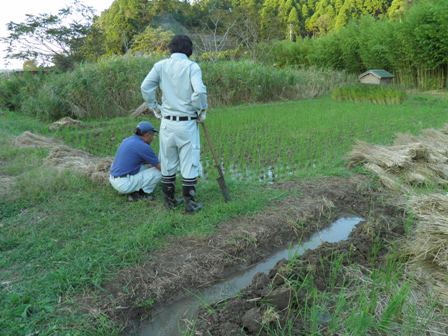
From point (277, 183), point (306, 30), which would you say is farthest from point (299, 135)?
point (306, 30)

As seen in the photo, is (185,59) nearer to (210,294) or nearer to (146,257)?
(146,257)

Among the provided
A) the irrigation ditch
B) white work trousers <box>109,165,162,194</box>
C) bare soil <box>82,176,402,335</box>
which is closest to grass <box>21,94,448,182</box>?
bare soil <box>82,176,402,335</box>

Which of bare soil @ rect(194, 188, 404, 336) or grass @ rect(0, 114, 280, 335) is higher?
grass @ rect(0, 114, 280, 335)

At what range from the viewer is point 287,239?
3.42 meters

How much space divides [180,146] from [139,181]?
0.70m

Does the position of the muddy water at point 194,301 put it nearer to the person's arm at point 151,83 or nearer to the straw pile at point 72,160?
the person's arm at point 151,83

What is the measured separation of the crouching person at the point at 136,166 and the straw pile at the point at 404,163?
284cm

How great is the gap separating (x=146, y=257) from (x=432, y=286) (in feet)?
6.85

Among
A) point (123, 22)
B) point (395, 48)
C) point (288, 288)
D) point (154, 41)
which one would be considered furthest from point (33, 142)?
point (123, 22)

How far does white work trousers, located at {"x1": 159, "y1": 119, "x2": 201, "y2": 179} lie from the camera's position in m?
3.47

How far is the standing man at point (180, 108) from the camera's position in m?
3.37

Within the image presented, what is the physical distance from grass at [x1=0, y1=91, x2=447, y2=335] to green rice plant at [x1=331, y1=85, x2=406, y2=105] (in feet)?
12.5

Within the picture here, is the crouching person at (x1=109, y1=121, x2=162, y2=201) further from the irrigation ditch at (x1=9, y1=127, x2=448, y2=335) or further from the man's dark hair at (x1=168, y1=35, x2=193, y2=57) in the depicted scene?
the man's dark hair at (x1=168, y1=35, x2=193, y2=57)

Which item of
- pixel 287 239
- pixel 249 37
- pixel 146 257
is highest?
pixel 249 37
